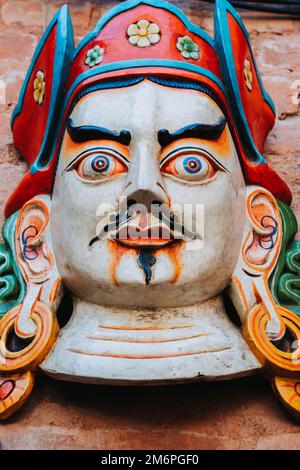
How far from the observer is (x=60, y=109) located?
248 cm

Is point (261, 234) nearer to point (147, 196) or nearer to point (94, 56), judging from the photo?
point (147, 196)

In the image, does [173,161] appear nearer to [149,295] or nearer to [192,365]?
[149,295]

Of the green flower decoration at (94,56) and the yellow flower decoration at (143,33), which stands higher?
the yellow flower decoration at (143,33)

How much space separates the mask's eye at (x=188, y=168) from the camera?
2.29 meters

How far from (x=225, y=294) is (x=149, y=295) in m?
0.25

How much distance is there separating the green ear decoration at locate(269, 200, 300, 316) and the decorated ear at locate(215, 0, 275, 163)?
209mm

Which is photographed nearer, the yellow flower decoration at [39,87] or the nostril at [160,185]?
the nostril at [160,185]

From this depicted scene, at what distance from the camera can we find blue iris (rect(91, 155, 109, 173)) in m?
2.29

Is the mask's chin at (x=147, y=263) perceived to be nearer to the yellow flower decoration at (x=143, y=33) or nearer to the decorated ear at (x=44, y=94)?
the decorated ear at (x=44, y=94)

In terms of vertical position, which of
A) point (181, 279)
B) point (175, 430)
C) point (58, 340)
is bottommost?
point (175, 430)

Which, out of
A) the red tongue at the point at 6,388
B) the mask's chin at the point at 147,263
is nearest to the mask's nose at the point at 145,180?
the mask's chin at the point at 147,263

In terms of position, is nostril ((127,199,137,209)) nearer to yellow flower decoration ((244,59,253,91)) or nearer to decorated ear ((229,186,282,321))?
decorated ear ((229,186,282,321))

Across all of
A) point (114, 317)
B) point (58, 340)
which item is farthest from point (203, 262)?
point (58, 340)

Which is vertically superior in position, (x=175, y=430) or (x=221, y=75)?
(x=221, y=75)
